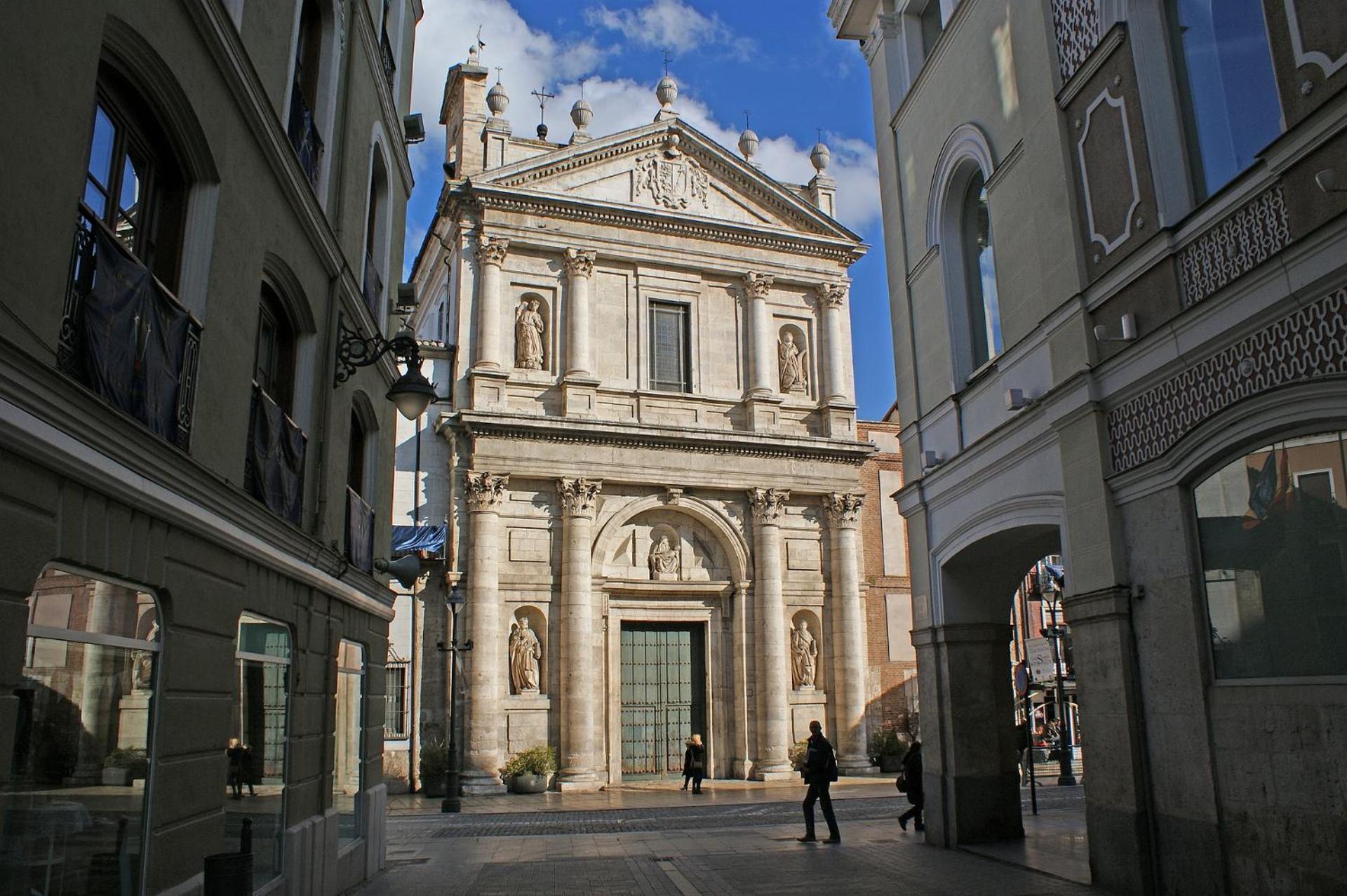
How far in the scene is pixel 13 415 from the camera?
4.66m

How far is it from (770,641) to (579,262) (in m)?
11.4

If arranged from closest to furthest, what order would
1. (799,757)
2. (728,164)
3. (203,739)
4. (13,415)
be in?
(13,415)
(203,739)
(799,757)
(728,164)

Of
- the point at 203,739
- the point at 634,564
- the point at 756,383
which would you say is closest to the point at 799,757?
the point at 634,564

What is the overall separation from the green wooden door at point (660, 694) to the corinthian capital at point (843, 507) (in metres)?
4.86

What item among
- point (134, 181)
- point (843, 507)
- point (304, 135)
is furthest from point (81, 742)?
point (843, 507)

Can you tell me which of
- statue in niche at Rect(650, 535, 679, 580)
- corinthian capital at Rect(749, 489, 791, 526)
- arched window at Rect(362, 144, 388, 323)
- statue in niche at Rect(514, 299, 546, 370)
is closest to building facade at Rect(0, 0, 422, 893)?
arched window at Rect(362, 144, 388, 323)

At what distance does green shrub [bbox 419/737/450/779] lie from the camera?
943 inches

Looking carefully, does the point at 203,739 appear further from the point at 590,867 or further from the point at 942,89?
the point at 942,89

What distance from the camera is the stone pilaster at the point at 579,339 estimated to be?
2717 centimetres

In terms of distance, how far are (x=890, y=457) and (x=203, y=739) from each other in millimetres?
28338

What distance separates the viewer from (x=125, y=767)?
6238 millimetres

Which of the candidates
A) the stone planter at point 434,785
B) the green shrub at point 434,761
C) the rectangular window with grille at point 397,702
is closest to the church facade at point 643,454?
the green shrub at point 434,761

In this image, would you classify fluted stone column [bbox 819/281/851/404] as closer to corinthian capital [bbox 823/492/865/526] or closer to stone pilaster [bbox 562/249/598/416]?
corinthian capital [bbox 823/492/865/526]

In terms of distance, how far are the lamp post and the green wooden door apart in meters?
4.34
